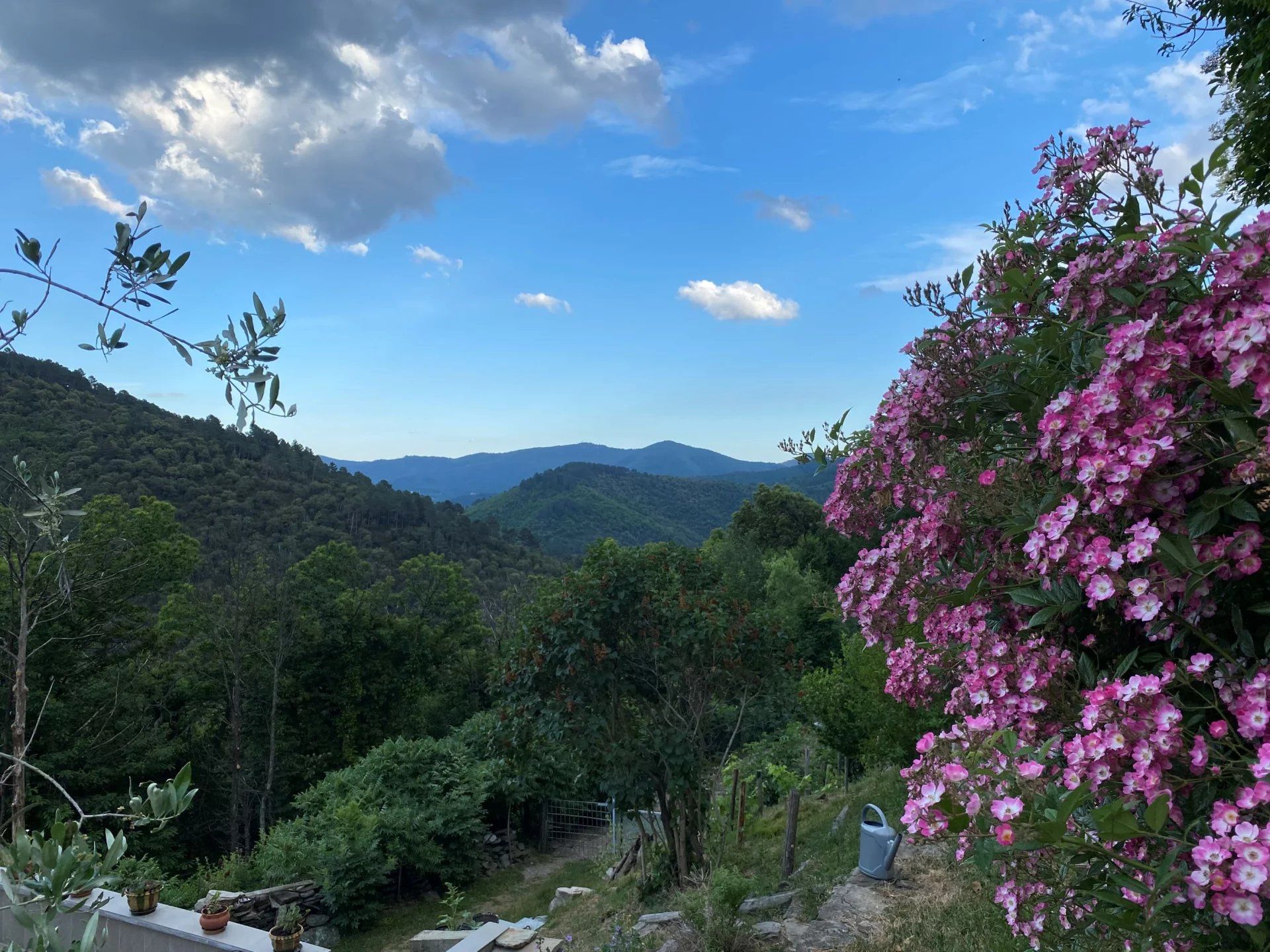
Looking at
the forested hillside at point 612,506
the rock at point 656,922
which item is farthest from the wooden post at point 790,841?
the forested hillside at point 612,506

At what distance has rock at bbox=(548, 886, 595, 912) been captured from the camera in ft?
27.0

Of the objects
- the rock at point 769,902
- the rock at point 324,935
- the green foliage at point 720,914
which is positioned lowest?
the rock at point 324,935

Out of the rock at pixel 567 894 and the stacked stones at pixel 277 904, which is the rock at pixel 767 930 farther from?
the stacked stones at pixel 277 904

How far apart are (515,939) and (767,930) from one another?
240 centimetres

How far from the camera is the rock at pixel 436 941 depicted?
6.48 m

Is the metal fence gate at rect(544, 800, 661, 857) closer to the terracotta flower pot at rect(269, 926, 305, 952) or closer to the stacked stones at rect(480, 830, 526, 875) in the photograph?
the stacked stones at rect(480, 830, 526, 875)

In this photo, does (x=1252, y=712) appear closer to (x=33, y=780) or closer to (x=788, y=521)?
(x=33, y=780)

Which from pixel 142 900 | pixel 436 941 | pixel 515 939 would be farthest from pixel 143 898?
pixel 436 941

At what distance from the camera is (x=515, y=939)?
17.7 feet

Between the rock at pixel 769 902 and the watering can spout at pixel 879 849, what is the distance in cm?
49

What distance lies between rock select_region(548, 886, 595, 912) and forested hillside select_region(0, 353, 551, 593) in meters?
15.7

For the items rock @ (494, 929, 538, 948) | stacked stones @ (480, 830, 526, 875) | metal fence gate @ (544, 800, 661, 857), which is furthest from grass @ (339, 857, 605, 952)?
rock @ (494, 929, 538, 948)

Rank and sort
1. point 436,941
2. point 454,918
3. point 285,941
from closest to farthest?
point 285,941
point 436,941
point 454,918

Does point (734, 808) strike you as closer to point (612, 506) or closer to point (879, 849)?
point (879, 849)
